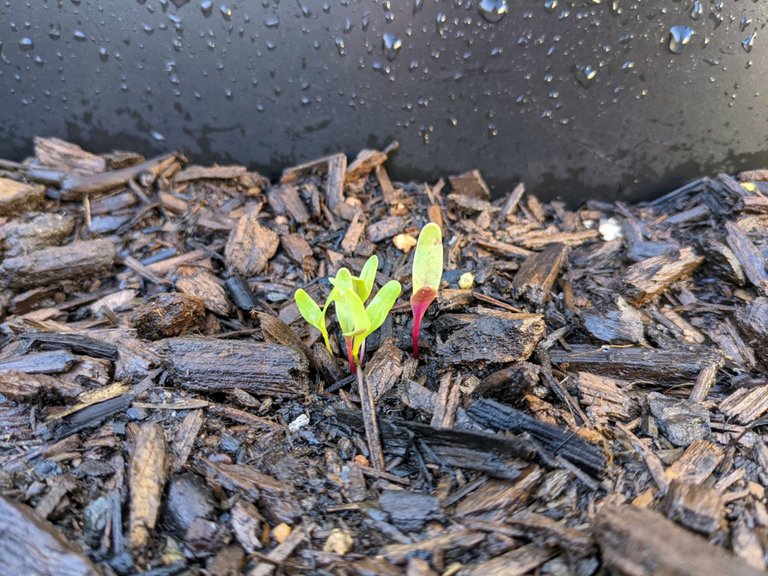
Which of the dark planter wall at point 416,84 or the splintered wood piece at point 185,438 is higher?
the dark planter wall at point 416,84

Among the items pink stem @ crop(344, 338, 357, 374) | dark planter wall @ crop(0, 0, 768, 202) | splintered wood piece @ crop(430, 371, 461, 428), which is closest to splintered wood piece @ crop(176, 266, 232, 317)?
pink stem @ crop(344, 338, 357, 374)

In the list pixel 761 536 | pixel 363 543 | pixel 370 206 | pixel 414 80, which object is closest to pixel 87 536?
pixel 363 543

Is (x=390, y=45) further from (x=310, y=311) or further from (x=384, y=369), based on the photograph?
(x=384, y=369)

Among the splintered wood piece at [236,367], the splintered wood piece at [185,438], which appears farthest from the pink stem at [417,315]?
the splintered wood piece at [185,438]

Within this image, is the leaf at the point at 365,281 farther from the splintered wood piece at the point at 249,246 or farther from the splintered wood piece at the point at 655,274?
the splintered wood piece at the point at 655,274

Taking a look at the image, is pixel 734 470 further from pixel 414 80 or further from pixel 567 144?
pixel 414 80

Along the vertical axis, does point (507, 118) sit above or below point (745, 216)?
above

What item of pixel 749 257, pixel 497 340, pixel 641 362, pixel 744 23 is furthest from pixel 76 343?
pixel 744 23
